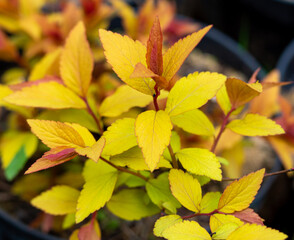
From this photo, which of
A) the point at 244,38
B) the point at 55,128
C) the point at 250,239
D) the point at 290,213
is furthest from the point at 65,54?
the point at 244,38

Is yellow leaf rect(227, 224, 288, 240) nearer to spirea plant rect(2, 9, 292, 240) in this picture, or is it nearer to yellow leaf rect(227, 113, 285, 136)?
spirea plant rect(2, 9, 292, 240)

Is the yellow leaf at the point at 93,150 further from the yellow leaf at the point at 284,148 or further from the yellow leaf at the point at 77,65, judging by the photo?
the yellow leaf at the point at 284,148

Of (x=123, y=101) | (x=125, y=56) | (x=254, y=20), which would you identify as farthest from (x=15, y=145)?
(x=254, y=20)

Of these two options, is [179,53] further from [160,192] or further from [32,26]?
[32,26]

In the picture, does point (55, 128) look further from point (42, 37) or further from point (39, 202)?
point (42, 37)

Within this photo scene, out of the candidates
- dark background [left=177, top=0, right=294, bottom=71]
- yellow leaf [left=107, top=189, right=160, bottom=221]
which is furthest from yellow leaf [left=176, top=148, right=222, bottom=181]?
dark background [left=177, top=0, right=294, bottom=71]
